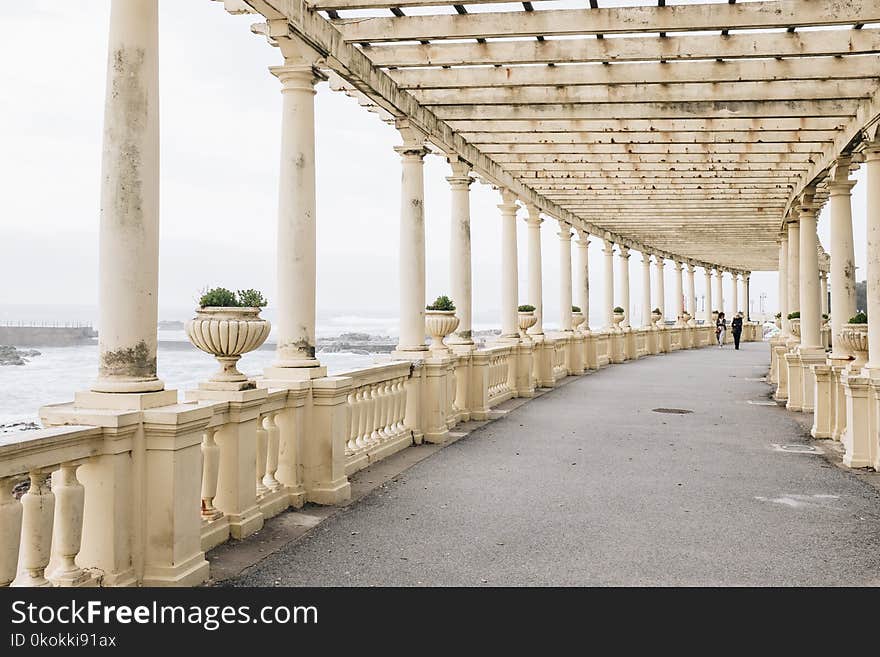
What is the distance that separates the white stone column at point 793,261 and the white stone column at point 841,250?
5.60 meters

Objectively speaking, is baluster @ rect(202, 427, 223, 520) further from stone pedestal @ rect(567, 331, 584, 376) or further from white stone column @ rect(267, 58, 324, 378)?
stone pedestal @ rect(567, 331, 584, 376)

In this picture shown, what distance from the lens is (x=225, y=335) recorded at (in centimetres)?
574

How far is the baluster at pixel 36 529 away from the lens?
3838 mm

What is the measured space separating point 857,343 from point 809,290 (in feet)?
13.2

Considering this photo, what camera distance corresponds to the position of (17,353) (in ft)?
129

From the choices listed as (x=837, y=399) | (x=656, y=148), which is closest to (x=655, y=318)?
(x=656, y=148)

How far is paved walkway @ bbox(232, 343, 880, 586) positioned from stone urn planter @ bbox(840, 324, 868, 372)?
1.36 m

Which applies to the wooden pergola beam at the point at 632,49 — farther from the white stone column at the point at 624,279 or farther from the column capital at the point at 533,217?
the white stone column at the point at 624,279

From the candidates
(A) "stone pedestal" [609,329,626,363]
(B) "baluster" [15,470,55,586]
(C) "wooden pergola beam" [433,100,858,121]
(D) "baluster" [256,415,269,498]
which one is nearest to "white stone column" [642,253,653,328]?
(A) "stone pedestal" [609,329,626,363]

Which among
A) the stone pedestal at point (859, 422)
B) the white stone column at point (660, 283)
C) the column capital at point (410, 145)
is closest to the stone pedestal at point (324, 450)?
the column capital at point (410, 145)

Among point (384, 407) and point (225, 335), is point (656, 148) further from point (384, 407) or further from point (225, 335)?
point (225, 335)

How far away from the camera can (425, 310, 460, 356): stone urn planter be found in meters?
10.9

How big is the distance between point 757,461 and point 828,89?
478 cm
